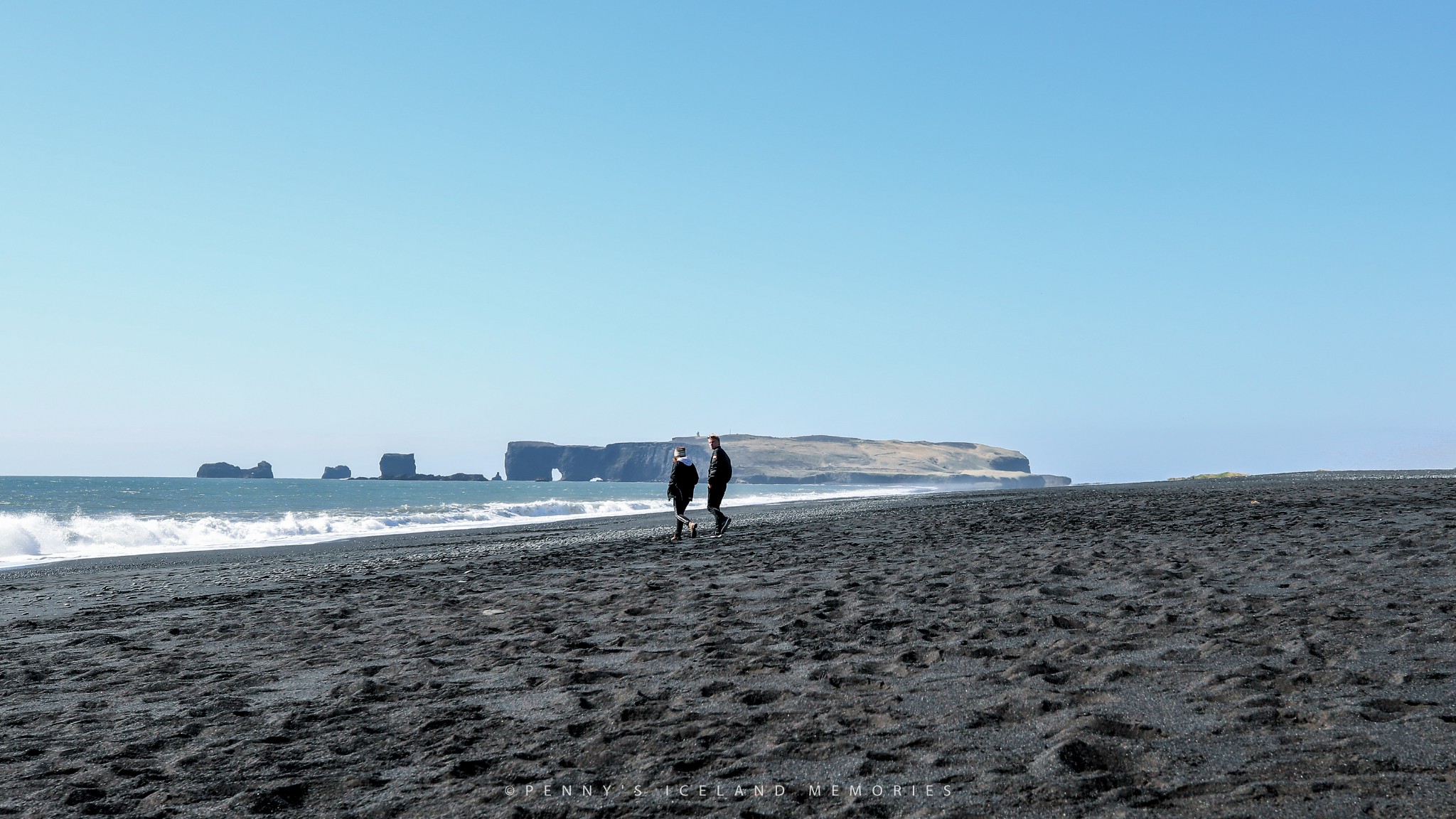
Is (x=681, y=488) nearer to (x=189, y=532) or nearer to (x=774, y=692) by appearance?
(x=774, y=692)

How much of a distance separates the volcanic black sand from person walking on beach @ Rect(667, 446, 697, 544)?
7.11 metres

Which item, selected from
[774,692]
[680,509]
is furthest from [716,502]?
[774,692]

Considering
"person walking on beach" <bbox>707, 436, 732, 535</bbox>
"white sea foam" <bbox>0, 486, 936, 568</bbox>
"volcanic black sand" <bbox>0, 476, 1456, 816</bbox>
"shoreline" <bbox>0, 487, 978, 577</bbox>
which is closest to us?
"volcanic black sand" <bbox>0, 476, 1456, 816</bbox>

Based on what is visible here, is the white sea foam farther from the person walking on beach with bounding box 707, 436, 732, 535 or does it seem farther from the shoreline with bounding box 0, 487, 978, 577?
the person walking on beach with bounding box 707, 436, 732, 535

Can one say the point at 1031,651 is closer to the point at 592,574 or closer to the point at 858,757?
the point at 858,757

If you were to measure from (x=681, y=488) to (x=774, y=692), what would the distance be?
553 inches

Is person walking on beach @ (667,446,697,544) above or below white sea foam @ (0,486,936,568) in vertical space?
above

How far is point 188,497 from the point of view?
77.8 metres

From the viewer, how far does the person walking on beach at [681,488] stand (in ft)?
63.7

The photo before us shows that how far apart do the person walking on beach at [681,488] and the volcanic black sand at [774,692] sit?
7.11 m

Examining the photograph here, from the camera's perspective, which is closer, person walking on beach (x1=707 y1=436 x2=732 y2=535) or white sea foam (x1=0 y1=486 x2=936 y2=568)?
person walking on beach (x1=707 y1=436 x2=732 y2=535)

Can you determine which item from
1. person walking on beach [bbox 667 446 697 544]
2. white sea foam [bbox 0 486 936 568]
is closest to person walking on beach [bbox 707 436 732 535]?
person walking on beach [bbox 667 446 697 544]

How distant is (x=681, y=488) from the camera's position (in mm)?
19750

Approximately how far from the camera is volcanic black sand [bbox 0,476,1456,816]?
13.4 ft
